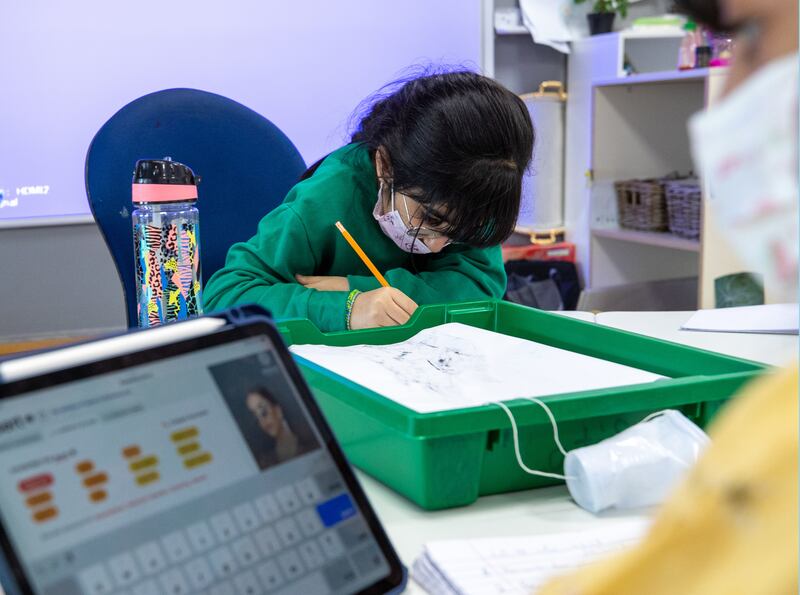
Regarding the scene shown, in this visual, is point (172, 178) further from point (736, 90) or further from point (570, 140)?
point (570, 140)

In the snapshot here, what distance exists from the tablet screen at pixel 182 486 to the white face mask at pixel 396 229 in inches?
30.0

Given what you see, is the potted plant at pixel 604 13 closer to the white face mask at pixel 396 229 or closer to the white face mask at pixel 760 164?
the white face mask at pixel 396 229

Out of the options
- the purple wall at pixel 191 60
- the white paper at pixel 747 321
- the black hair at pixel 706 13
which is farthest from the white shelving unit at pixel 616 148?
the black hair at pixel 706 13

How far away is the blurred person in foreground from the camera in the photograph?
10.8 inches

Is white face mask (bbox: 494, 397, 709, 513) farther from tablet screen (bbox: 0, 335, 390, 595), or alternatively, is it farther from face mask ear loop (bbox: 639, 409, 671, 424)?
tablet screen (bbox: 0, 335, 390, 595)

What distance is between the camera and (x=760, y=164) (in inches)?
11.8

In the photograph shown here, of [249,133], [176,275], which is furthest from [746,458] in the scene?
[249,133]

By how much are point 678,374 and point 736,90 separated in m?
0.64

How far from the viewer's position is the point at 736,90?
31cm

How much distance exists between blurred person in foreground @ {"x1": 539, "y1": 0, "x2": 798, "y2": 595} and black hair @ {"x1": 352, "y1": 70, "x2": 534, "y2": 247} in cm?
88

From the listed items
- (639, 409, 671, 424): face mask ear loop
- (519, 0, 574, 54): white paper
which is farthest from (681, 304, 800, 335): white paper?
(519, 0, 574, 54): white paper

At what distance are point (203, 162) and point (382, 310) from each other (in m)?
0.56

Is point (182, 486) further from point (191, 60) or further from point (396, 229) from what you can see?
point (191, 60)

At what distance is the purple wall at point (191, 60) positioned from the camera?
2473 mm
